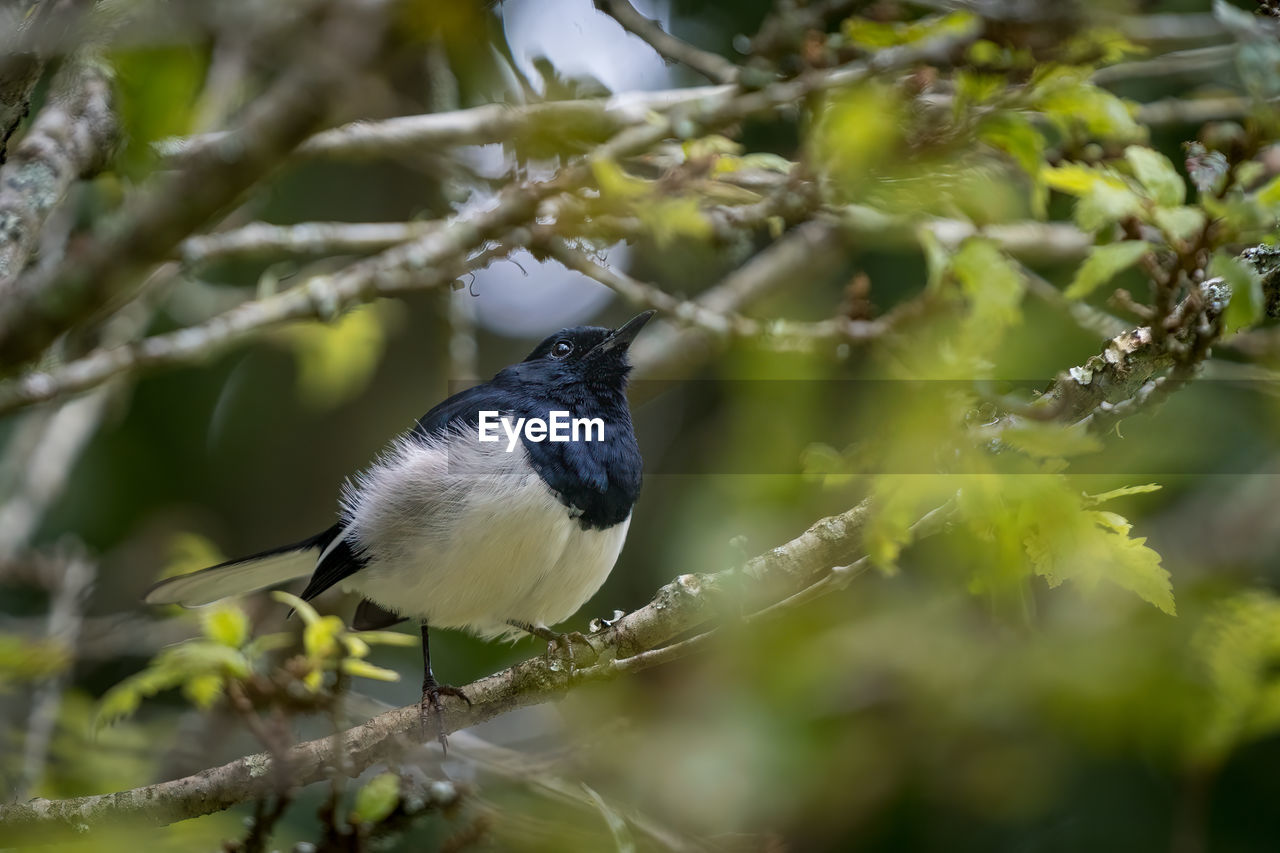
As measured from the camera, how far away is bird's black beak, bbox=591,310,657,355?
291 cm

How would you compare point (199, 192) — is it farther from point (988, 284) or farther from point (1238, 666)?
point (1238, 666)

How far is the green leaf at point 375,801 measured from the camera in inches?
78.5

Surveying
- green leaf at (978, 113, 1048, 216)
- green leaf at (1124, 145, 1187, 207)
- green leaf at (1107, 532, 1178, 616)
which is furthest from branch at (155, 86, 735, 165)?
green leaf at (1107, 532, 1178, 616)

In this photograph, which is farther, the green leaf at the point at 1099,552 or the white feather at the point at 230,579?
the white feather at the point at 230,579

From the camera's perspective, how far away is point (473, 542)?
2.68 meters

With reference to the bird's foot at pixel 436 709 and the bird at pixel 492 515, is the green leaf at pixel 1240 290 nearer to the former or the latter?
the bird at pixel 492 515

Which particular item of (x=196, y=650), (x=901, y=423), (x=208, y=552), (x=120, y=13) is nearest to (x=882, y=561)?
(x=901, y=423)

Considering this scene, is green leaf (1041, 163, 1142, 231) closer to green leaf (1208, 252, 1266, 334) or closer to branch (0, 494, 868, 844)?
green leaf (1208, 252, 1266, 334)

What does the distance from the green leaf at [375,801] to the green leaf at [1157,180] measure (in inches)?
78.0

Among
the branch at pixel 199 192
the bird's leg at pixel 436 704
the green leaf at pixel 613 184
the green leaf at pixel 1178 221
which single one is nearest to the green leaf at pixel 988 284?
the green leaf at pixel 1178 221

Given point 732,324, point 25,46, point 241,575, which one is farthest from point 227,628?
point 732,324

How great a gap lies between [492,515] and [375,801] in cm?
85

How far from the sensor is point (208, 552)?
10.3 ft

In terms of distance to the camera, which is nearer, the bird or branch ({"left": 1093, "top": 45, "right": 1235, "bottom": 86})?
the bird
